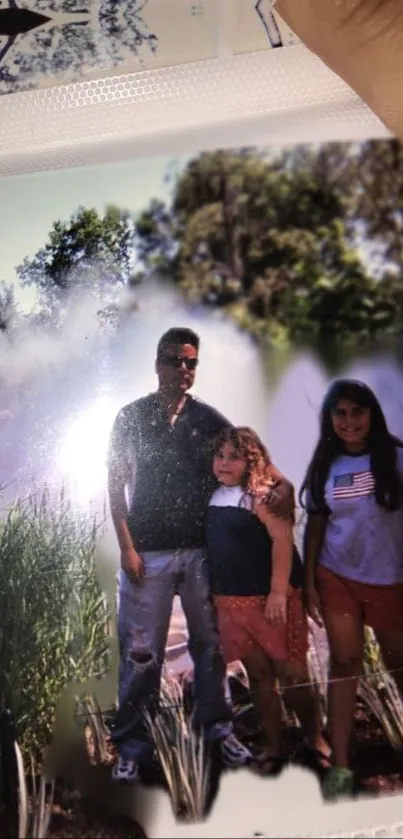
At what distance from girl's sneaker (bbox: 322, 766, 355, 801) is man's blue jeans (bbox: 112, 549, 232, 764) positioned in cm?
12

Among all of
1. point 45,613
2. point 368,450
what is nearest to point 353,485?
point 368,450

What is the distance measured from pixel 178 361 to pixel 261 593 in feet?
0.90

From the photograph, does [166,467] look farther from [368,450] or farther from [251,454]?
[368,450]

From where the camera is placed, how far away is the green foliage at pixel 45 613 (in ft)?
2.43

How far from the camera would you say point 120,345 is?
80cm

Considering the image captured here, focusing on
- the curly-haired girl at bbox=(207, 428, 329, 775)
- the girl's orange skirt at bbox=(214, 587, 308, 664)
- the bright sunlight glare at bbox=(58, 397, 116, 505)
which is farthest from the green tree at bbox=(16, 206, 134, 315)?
the girl's orange skirt at bbox=(214, 587, 308, 664)

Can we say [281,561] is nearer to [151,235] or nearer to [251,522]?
[251,522]

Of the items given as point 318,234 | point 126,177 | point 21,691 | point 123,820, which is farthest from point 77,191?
point 123,820

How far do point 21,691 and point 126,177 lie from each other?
1.93ft

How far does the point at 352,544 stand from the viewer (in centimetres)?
79

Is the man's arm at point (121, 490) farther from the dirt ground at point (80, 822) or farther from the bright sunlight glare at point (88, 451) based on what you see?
the dirt ground at point (80, 822)

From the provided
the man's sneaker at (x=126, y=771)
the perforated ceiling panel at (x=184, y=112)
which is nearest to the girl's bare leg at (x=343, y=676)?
the man's sneaker at (x=126, y=771)

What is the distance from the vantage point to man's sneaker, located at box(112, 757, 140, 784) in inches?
29.1

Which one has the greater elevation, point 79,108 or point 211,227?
point 79,108
